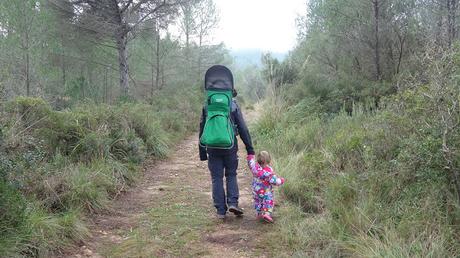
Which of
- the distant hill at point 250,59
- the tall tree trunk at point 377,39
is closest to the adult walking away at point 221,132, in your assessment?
the tall tree trunk at point 377,39

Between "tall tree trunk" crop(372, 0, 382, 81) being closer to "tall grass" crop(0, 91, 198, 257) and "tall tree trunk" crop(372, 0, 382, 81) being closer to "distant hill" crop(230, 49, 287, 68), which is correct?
"tall grass" crop(0, 91, 198, 257)

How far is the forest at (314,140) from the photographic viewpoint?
11.5ft

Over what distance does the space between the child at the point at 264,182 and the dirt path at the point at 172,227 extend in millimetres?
166

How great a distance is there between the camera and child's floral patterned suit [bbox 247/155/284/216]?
4480 millimetres

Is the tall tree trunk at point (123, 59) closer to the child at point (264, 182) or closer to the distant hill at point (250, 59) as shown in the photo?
the distant hill at point (250, 59)

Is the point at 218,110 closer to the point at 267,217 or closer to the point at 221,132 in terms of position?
the point at 221,132

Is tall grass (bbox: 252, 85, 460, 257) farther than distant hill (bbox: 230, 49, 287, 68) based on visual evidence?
No

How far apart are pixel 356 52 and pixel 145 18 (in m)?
7.15

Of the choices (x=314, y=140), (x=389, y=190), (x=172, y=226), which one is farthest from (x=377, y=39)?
(x=172, y=226)

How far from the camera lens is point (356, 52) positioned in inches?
384

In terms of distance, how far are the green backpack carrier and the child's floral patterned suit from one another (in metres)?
0.38

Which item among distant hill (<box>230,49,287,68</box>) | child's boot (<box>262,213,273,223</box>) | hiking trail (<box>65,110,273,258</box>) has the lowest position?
hiking trail (<box>65,110,273,258</box>)

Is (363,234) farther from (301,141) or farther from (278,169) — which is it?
(301,141)

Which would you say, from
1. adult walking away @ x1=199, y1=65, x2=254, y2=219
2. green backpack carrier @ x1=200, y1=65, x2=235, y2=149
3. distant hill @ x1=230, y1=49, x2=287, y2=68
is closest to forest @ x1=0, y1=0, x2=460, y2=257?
adult walking away @ x1=199, y1=65, x2=254, y2=219
